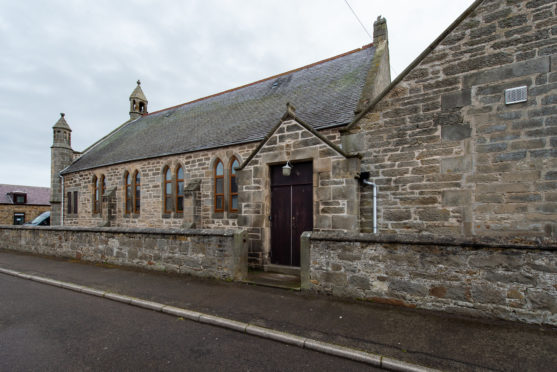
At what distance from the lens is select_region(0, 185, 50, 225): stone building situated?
112ft

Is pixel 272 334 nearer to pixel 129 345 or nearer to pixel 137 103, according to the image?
pixel 129 345

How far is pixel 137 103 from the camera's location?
2552 centimetres

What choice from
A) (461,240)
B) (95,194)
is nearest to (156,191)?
(95,194)

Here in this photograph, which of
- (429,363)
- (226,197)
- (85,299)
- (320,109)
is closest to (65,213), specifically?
(226,197)

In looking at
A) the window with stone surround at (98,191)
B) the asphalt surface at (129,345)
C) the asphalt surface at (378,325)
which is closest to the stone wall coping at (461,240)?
the asphalt surface at (378,325)

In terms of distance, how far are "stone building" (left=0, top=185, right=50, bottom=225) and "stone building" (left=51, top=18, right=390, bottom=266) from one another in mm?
20499

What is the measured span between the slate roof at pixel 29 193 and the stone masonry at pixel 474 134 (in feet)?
146

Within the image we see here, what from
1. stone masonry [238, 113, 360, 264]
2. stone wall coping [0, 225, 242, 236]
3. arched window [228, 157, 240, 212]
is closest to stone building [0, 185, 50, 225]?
stone wall coping [0, 225, 242, 236]

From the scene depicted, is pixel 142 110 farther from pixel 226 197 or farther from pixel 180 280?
pixel 180 280

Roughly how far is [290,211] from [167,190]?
8.97 m

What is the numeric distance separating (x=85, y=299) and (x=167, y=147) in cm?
1036

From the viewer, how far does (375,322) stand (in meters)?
4.47

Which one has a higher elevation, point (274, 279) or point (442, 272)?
point (442, 272)

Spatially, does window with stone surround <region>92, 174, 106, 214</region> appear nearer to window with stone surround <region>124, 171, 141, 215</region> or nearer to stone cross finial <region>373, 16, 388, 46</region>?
window with stone surround <region>124, 171, 141, 215</region>
